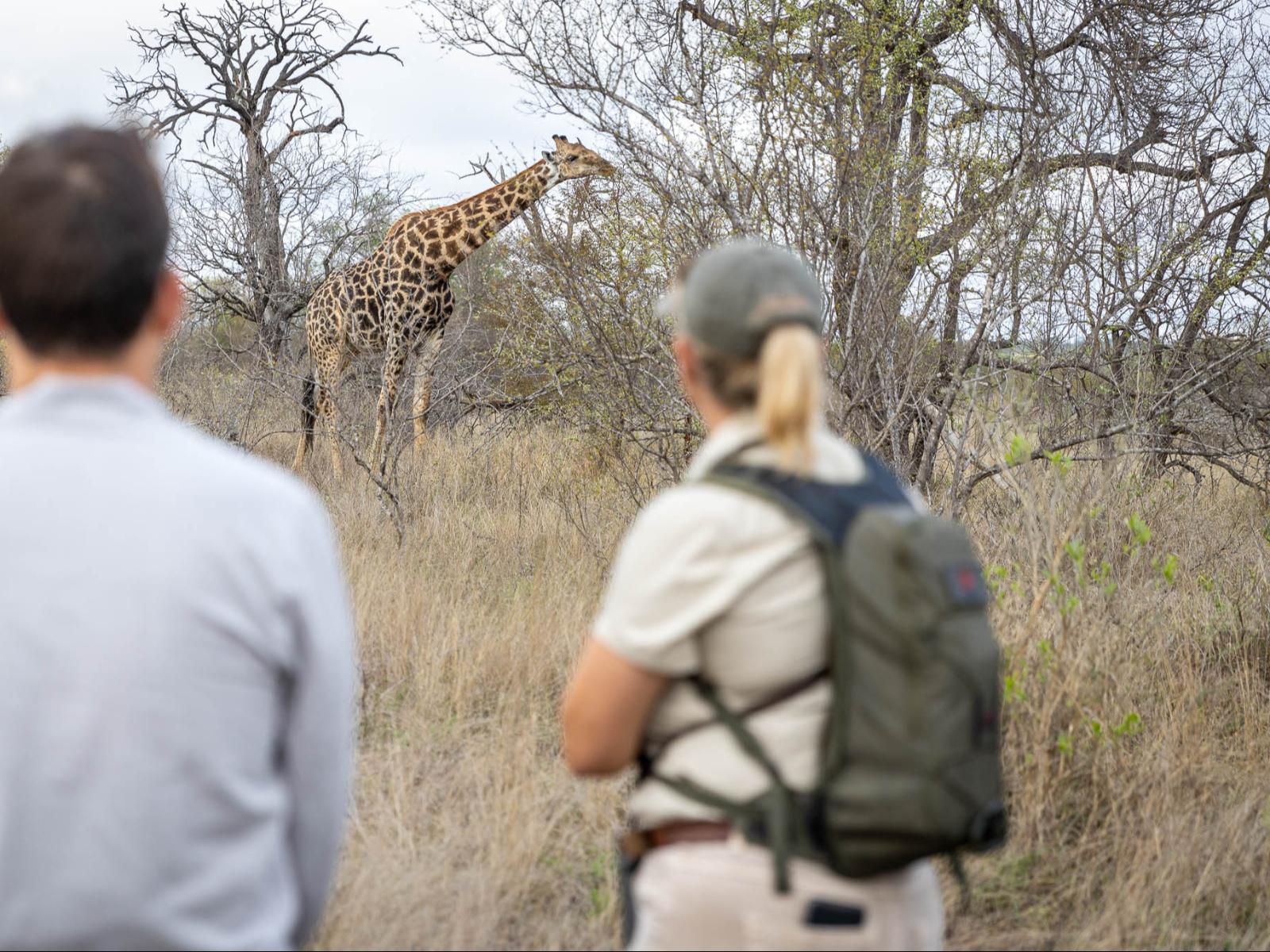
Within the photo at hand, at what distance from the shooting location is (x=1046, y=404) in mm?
6027

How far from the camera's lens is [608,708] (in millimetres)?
1421

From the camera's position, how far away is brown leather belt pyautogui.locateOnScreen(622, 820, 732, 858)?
1448 millimetres

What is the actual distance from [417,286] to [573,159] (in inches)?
61.1

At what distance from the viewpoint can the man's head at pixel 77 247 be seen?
1.24 m

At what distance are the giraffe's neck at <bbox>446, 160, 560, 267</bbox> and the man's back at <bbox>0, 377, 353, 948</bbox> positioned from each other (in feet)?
23.1

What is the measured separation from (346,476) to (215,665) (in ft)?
22.2

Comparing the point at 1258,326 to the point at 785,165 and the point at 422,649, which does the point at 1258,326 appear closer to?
the point at 785,165

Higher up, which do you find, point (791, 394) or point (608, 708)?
point (791, 394)

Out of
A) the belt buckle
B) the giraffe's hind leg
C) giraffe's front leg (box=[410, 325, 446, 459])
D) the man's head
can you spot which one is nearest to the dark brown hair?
the man's head

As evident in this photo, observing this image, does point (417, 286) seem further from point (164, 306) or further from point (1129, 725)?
point (164, 306)

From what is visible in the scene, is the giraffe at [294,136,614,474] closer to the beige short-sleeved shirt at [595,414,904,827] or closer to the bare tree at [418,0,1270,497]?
the bare tree at [418,0,1270,497]

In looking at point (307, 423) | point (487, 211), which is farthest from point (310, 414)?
point (487, 211)

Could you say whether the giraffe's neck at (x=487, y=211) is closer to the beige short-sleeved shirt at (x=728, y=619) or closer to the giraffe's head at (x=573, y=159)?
the giraffe's head at (x=573, y=159)

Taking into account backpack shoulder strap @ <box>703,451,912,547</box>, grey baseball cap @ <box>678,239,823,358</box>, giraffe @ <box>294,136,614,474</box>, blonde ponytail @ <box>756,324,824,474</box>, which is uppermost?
giraffe @ <box>294,136,614,474</box>
